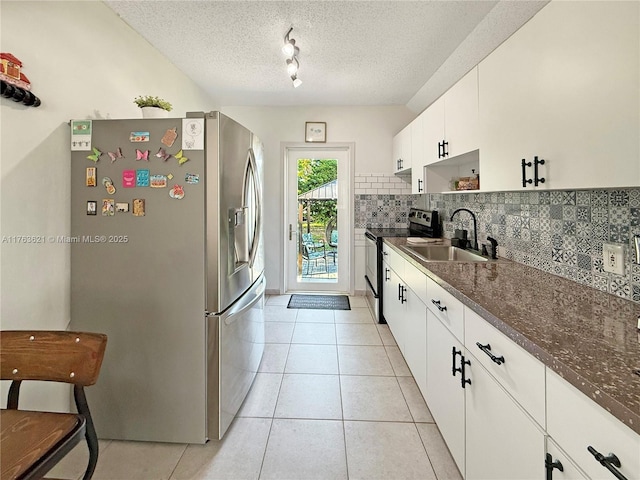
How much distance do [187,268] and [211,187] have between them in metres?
0.44

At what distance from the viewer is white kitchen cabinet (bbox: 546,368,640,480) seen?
0.63 m

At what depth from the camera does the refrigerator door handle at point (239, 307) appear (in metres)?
1.78

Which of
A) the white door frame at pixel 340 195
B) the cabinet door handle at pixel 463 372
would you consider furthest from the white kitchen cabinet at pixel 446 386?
the white door frame at pixel 340 195

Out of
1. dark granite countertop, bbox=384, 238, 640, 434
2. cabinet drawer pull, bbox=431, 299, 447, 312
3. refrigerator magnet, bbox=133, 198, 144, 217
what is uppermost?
refrigerator magnet, bbox=133, 198, 144, 217

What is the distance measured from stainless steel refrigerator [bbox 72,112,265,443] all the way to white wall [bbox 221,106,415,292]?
271 centimetres

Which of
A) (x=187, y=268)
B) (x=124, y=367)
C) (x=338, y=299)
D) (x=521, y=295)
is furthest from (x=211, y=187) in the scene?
(x=338, y=299)

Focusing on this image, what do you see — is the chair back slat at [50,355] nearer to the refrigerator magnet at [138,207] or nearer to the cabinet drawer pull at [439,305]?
the refrigerator magnet at [138,207]

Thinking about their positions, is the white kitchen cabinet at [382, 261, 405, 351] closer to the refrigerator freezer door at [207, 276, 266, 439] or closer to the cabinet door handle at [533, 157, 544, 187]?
the refrigerator freezer door at [207, 276, 266, 439]

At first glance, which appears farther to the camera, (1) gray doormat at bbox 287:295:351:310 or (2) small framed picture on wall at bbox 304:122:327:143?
(2) small framed picture on wall at bbox 304:122:327:143

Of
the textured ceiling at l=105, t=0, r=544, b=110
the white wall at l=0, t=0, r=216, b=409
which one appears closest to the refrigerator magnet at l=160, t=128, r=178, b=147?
the white wall at l=0, t=0, r=216, b=409

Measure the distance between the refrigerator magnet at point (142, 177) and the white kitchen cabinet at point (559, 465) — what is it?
75.9 inches

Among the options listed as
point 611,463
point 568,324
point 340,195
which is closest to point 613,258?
point 568,324

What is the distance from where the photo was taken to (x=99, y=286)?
1.73m

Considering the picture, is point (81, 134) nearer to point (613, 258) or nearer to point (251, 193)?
point (251, 193)
